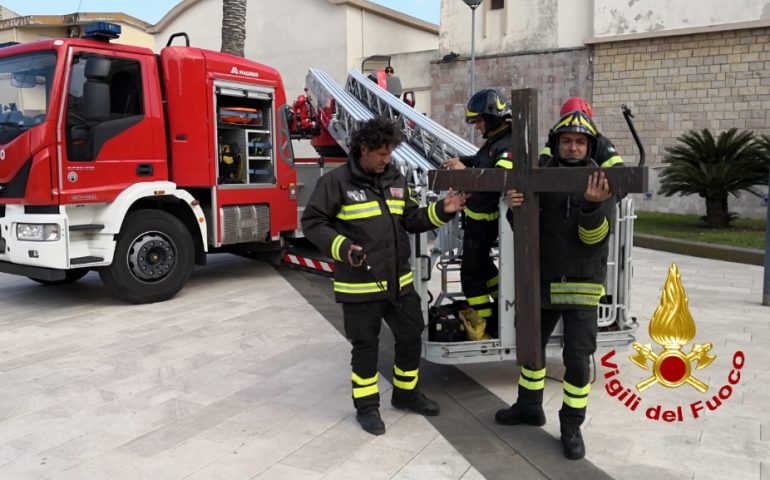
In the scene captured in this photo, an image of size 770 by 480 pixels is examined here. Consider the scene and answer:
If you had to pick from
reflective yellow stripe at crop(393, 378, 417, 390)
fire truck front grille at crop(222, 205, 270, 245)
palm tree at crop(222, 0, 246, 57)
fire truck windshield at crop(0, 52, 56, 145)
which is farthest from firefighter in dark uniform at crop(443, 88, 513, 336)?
palm tree at crop(222, 0, 246, 57)

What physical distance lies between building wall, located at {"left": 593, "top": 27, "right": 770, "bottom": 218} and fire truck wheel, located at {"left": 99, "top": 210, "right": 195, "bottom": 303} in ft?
43.7

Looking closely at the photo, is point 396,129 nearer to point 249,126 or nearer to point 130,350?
point 130,350

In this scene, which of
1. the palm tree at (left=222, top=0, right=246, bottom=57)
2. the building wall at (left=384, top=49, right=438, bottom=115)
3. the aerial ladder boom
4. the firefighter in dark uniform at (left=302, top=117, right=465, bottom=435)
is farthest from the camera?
the building wall at (left=384, top=49, right=438, bottom=115)

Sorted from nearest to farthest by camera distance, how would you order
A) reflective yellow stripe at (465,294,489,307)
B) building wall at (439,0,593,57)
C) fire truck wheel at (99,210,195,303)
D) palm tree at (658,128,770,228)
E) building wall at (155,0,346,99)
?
reflective yellow stripe at (465,294,489,307) < fire truck wheel at (99,210,195,303) < palm tree at (658,128,770,228) < building wall at (439,0,593,57) < building wall at (155,0,346,99)

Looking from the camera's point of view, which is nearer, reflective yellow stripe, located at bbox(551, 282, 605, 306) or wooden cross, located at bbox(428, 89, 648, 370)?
wooden cross, located at bbox(428, 89, 648, 370)

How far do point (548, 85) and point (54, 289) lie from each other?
1385 centimetres

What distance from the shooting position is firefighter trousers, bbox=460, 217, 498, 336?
14.7ft

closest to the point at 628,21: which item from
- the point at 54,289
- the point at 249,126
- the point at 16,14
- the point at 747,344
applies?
the point at 249,126

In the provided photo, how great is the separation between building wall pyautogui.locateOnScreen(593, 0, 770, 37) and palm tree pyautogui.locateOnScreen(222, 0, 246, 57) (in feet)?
29.7

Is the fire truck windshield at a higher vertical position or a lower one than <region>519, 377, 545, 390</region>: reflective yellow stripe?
higher

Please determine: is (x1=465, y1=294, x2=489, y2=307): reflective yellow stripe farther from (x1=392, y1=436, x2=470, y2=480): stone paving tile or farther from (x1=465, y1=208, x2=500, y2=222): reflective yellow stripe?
(x1=392, y1=436, x2=470, y2=480): stone paving tile

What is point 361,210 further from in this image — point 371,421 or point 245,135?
point 245,135

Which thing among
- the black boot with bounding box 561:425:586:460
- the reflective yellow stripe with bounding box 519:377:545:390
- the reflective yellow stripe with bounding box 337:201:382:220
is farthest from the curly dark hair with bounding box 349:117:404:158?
→ the black boot with bounding box 561:425:586:460

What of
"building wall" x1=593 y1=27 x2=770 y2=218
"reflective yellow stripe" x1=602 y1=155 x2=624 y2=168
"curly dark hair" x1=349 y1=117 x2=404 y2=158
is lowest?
"reflective yellow stripe" x1=602 y1=155 x2=624 y2=168
